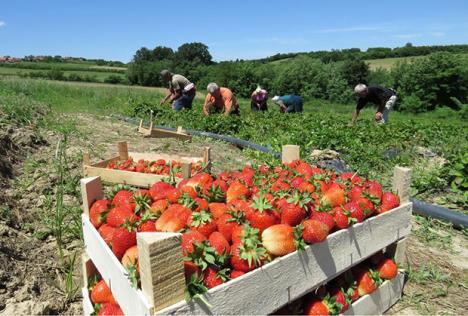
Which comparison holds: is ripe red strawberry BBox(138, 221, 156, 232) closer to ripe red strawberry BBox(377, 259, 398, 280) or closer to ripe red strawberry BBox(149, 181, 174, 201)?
ripe red strawberry BBox(149, 181, 174, 201)

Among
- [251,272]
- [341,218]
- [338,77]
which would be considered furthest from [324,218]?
[338,77]

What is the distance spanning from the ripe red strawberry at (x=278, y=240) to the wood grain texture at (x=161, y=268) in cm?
50

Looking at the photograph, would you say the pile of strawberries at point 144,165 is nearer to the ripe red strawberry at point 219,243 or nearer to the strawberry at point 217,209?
the strawberry at point 217,209

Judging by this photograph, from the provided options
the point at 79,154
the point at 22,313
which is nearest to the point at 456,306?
the point at 22,313

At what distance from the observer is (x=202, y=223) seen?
1819mm

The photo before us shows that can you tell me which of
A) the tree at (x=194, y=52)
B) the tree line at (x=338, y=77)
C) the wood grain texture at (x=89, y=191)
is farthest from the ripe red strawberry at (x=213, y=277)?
the tree at (x=194, y=52)

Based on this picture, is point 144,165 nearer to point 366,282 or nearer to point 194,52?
point 366,282

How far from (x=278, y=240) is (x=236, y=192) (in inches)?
19.7

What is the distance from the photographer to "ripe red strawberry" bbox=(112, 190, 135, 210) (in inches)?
84.8

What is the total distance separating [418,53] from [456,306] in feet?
236

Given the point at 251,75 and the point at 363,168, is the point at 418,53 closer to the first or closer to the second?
the point at 251,75

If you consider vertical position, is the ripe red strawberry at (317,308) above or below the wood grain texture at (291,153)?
below

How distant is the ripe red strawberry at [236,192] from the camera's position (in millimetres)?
2223

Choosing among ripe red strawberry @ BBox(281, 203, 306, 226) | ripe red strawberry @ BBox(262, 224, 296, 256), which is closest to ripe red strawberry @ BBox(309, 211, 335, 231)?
ripe red strawberry @ BBox(281, 203, 306, 226)
